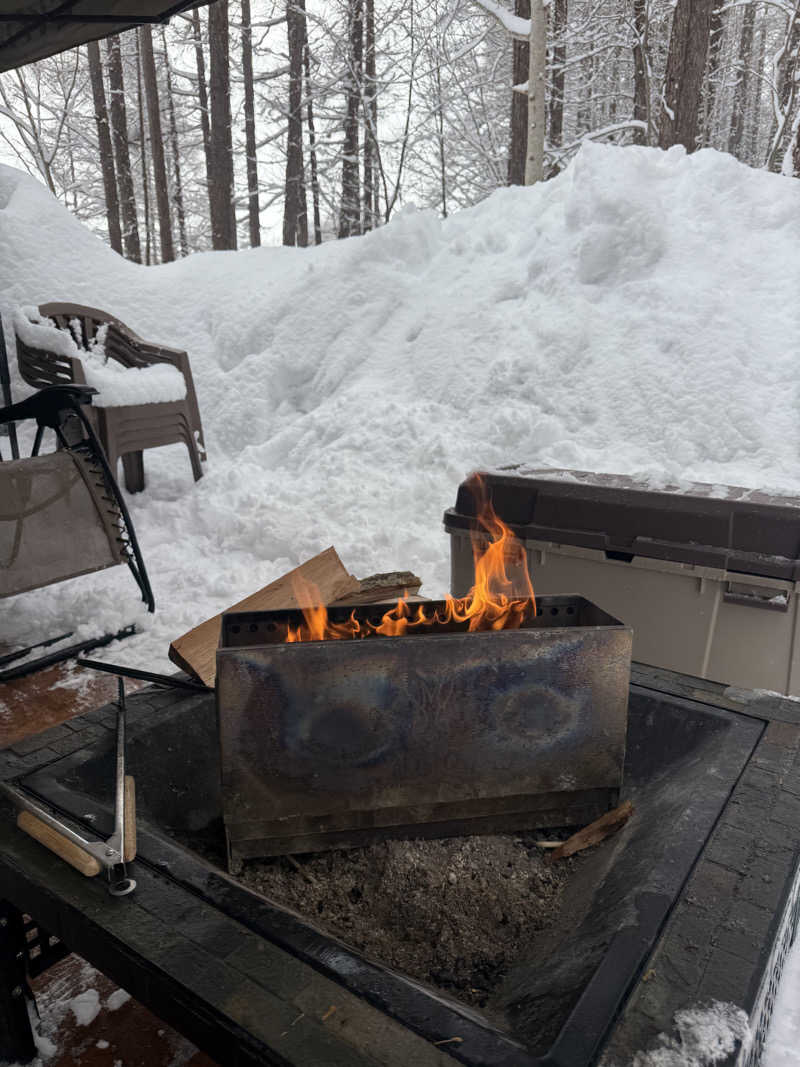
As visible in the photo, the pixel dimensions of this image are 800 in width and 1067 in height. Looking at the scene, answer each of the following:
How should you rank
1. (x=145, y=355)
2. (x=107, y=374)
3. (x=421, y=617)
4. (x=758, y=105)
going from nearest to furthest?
(x=421, y=617)
(x=107, y=374)
(x=145, y=355)
(x=758, y=105)

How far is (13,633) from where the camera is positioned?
3.83 metres

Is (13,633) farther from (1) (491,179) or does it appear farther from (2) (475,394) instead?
(1) (491,179)

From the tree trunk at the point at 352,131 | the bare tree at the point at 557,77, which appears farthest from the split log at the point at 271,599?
the tree trunk at the point at 352,131

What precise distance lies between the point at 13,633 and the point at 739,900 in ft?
11.9

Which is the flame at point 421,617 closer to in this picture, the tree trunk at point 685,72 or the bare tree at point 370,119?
the tree trunk at point 685,72

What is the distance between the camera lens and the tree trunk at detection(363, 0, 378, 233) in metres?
14.4

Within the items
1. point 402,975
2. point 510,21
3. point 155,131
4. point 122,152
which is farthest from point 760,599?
point 122,152

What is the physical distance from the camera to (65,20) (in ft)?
8.95

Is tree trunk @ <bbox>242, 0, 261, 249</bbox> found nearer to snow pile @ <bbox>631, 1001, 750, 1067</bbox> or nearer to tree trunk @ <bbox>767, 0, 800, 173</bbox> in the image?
tree trunk @ <bbox>767, 0, 800, 173</bbox>

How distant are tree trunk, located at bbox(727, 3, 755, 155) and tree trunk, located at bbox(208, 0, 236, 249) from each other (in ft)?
46.4

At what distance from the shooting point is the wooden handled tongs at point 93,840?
4.38 feet

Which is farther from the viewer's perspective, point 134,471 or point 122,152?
point 122,152

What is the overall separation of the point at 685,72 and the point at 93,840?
35.6 ft

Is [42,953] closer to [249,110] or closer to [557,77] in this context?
[249,110]
